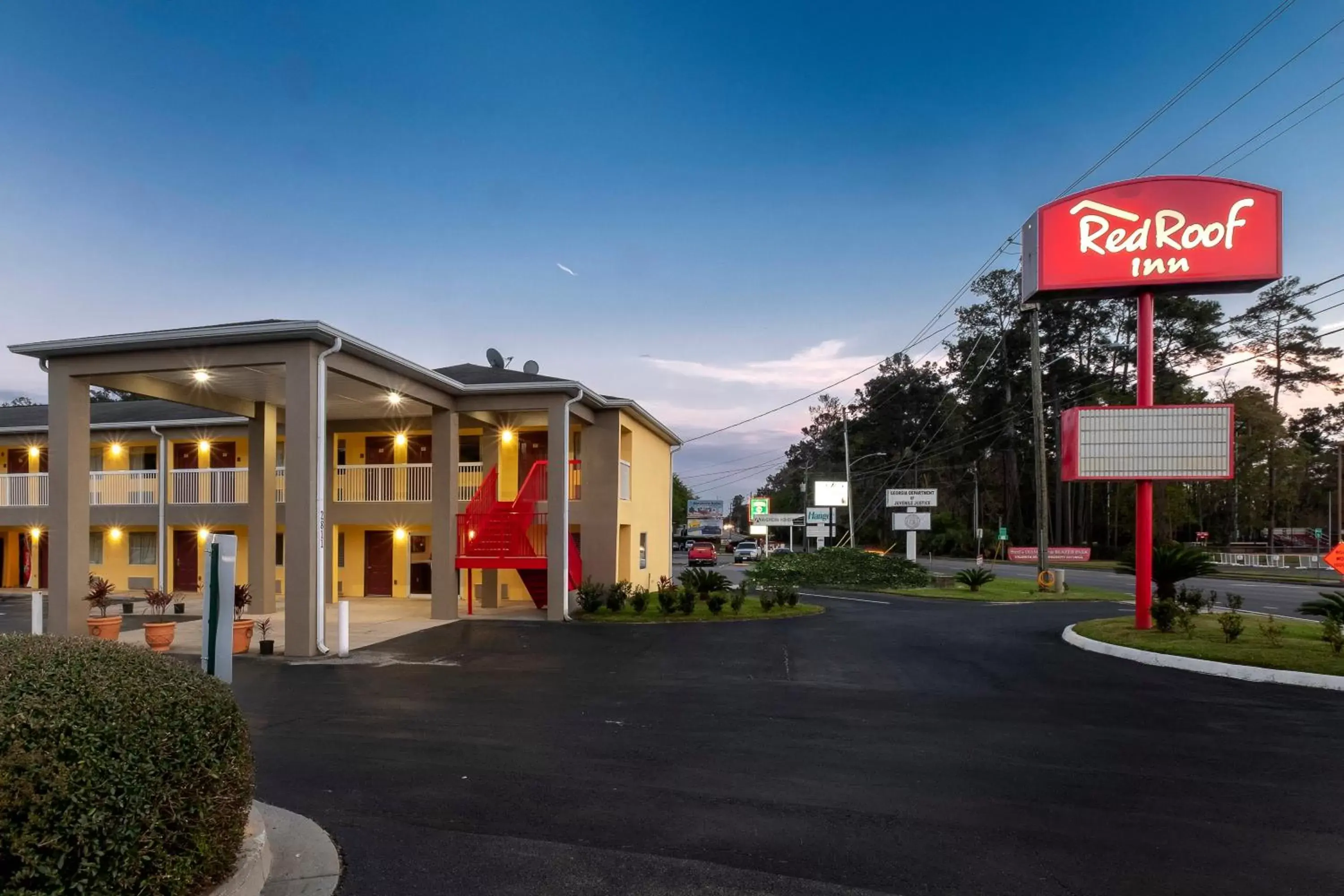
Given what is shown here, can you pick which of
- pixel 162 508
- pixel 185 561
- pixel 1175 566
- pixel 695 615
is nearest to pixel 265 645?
pixel 695 615

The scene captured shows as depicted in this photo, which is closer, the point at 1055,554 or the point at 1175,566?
the point at 1175,566

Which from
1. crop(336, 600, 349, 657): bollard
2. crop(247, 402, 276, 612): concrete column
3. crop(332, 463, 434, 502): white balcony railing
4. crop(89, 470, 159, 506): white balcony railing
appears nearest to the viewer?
crop(336, 600, 349, 657): bollard

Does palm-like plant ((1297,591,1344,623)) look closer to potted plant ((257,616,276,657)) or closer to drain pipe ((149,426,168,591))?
potted plant ((257,616,276,657))

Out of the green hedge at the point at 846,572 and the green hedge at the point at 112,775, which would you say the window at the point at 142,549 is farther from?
the green hedge at the point at 112,775

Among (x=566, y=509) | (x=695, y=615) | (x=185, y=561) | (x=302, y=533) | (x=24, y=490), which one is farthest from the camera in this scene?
(x=185, y=561)

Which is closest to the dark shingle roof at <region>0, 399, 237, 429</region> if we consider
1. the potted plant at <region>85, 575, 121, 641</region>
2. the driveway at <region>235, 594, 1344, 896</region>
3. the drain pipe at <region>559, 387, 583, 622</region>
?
the potted plant at <region>85, 575, 121, 641</region>

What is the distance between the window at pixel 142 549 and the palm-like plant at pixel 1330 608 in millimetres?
30995

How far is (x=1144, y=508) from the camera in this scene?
15977 mm

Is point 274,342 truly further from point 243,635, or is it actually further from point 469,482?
point 469,482

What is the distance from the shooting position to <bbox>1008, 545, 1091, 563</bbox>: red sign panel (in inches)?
1182

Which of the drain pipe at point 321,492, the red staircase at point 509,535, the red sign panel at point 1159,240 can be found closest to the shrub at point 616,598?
the red staircase at point 509,535

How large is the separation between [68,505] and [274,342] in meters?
5.48

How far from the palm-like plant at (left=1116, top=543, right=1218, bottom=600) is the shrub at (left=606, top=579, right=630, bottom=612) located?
11.4m

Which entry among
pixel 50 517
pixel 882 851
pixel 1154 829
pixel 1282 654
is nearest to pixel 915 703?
pixel 1154 829
